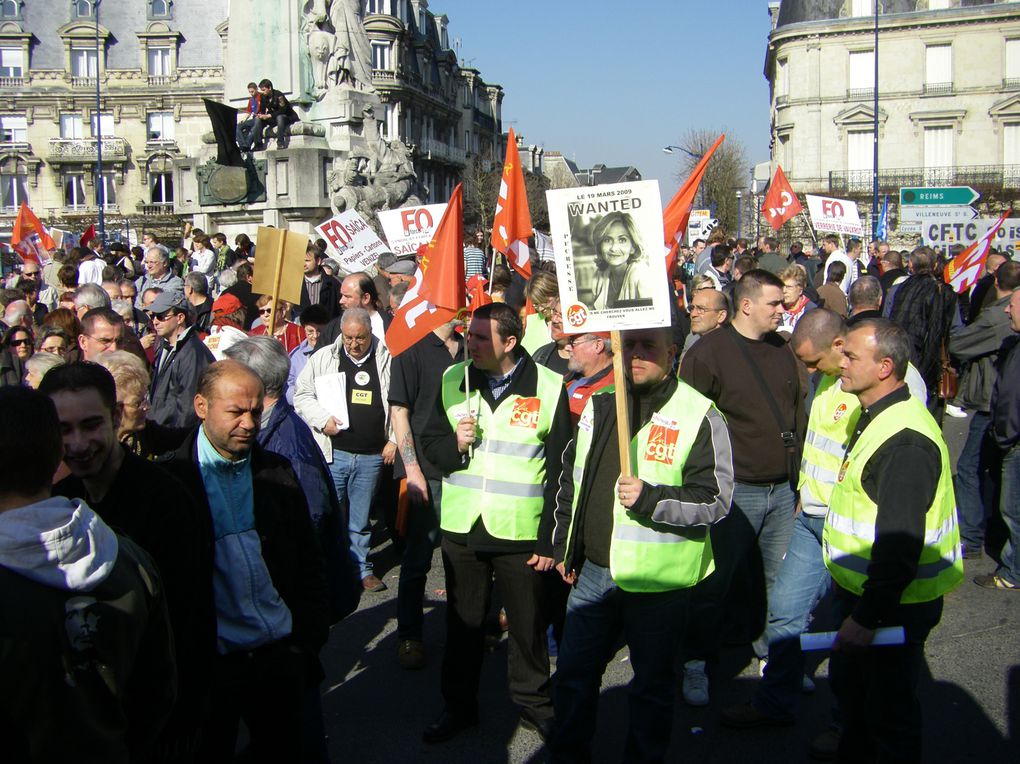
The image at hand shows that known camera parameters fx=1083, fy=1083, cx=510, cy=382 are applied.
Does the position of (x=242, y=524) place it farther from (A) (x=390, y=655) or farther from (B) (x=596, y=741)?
(A) (x=390, y=655)

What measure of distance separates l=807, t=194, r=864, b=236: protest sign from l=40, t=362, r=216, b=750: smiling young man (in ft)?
53.8

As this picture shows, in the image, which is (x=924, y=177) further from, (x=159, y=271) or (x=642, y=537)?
(x=642, y=537)

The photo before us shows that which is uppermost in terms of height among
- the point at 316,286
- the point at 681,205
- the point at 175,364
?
the point at 681,205

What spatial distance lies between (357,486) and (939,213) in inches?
653

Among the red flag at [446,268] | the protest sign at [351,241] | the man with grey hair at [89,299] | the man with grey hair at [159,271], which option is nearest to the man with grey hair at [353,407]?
the red flag at [446,268]

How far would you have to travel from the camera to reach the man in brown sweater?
536cm

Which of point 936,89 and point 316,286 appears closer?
point 316,286

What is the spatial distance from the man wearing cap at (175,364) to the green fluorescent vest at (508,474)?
75.9 inches

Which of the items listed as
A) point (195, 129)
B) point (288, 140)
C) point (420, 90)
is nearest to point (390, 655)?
point (288, 140)

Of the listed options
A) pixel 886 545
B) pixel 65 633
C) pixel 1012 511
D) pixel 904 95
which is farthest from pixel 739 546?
pixel 904 95

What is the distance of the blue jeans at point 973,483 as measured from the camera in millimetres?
8008

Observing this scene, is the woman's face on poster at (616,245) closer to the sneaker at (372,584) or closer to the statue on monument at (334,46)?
the sneaker at (372,584)

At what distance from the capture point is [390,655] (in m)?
6.07

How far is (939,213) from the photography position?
20.4 m
